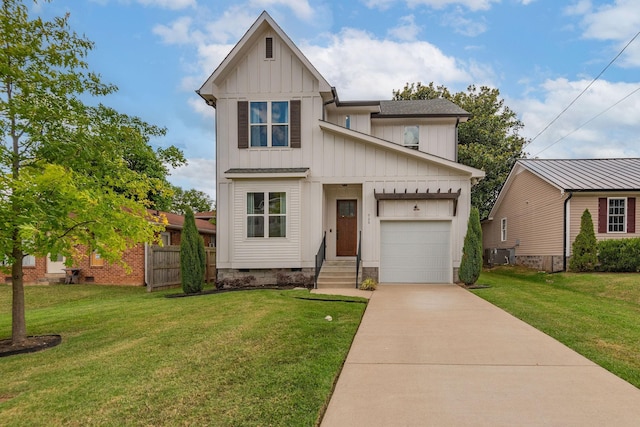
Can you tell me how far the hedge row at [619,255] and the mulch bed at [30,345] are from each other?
1717 centimetres

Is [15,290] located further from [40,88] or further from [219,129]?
[219,129]

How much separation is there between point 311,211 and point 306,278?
224cm

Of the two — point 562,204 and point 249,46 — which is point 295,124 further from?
Answer: point 562,204

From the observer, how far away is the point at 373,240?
13258mm

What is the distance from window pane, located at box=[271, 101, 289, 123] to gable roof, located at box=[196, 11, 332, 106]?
53.4 inches

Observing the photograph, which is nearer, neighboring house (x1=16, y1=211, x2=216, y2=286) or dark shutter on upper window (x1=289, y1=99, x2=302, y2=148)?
dark shutter on upper window (x1=289, y1=99, x2=302, y2=148)

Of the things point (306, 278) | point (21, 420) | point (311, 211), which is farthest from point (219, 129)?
point (21, 420)

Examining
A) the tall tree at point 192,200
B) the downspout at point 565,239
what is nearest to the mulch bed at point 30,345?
the downspout at point 565,239

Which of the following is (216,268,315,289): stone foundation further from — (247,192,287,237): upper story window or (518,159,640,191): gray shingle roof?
(518,159,640,191): gray shingle roof

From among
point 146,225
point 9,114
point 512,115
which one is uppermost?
point 512,115

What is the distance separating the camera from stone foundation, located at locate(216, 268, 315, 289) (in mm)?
12875

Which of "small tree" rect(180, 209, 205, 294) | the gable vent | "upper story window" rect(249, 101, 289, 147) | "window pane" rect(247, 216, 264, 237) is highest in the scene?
the gable vent

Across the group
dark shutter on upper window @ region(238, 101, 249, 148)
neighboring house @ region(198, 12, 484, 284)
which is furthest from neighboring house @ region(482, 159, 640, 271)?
dark shutter on upper window @ region(238, 101, 249, 148)

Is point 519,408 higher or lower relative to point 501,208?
lower
